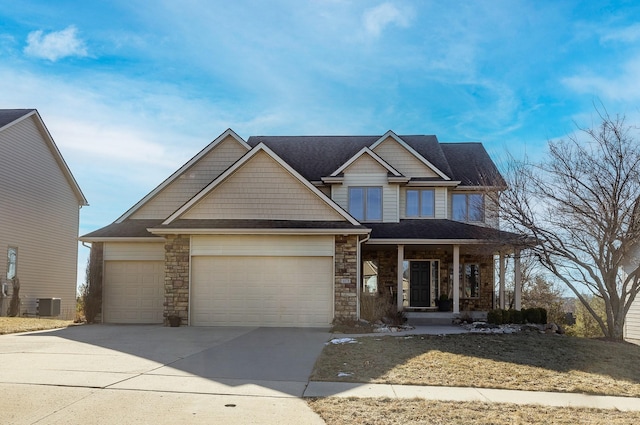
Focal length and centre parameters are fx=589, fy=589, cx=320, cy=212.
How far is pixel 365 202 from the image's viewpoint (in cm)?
2284

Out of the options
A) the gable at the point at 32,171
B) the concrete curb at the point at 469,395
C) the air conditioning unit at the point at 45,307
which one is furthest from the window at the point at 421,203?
the gable at the point at 32,171

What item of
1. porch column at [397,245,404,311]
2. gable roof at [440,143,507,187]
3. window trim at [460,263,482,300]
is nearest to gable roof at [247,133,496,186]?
gable roof at [440,143,507,187]

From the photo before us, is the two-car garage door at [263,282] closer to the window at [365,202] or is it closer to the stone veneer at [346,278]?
the stone veneer at [346,278]

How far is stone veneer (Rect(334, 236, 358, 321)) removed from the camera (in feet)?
57.2

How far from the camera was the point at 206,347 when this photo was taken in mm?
12406

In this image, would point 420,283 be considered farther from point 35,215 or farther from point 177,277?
point 35,215

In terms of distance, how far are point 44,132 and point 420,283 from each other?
17778 mm

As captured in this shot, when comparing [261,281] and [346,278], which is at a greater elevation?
[346,278]

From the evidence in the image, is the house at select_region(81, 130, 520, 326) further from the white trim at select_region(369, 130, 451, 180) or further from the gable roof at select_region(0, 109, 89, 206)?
the gable roof at select_region(0, 109, 89, 206)

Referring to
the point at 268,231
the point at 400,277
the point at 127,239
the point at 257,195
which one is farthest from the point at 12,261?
the point at 400,277

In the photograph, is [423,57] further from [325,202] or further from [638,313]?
[638,313]

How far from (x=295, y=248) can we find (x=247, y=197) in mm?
2285

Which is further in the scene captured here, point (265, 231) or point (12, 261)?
point (12, 261)

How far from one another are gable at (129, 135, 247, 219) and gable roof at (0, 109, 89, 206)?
23.3 ft
